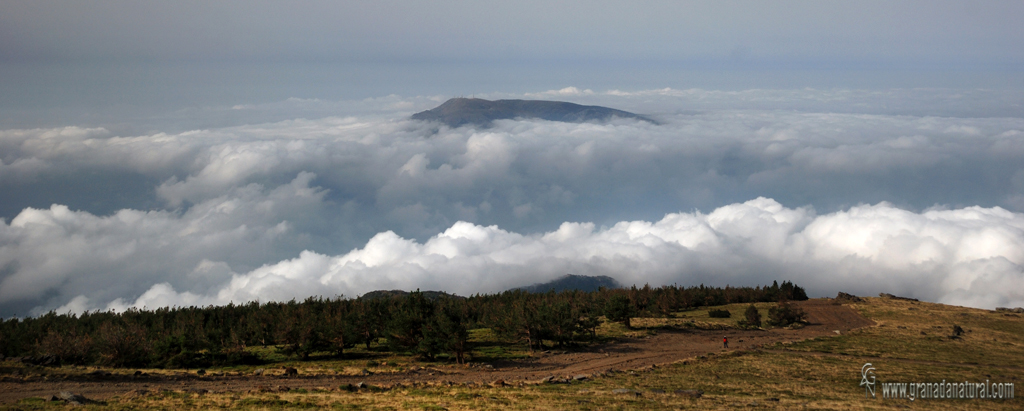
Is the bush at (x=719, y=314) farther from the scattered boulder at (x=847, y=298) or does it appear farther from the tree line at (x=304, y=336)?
the scattered boulder at (x=847, y=298)

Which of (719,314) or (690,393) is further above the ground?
(690,393)

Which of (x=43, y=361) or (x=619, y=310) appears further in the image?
(x=619, y=310)

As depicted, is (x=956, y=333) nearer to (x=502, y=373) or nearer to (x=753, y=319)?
(x=753, y=319)

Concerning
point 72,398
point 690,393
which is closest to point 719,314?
point 690,393

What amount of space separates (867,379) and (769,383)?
839 centimetres

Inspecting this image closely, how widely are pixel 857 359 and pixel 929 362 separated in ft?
19.7

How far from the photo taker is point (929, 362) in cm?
4966

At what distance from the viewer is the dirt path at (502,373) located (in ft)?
115

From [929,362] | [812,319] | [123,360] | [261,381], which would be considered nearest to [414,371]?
[261,381]

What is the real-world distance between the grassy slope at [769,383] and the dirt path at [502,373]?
3.71m

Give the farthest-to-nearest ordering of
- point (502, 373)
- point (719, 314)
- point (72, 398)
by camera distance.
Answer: point (719, 314) < point (502, 373) < point (72, 398)

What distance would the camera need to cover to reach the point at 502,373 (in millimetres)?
46062

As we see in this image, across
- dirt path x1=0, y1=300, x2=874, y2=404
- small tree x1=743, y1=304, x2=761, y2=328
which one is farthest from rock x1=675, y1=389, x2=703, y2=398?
small tree x1=743, y1=304, x2=761, y2=328

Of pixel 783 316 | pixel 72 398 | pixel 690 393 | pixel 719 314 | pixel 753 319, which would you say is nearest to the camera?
pixel 72 398
